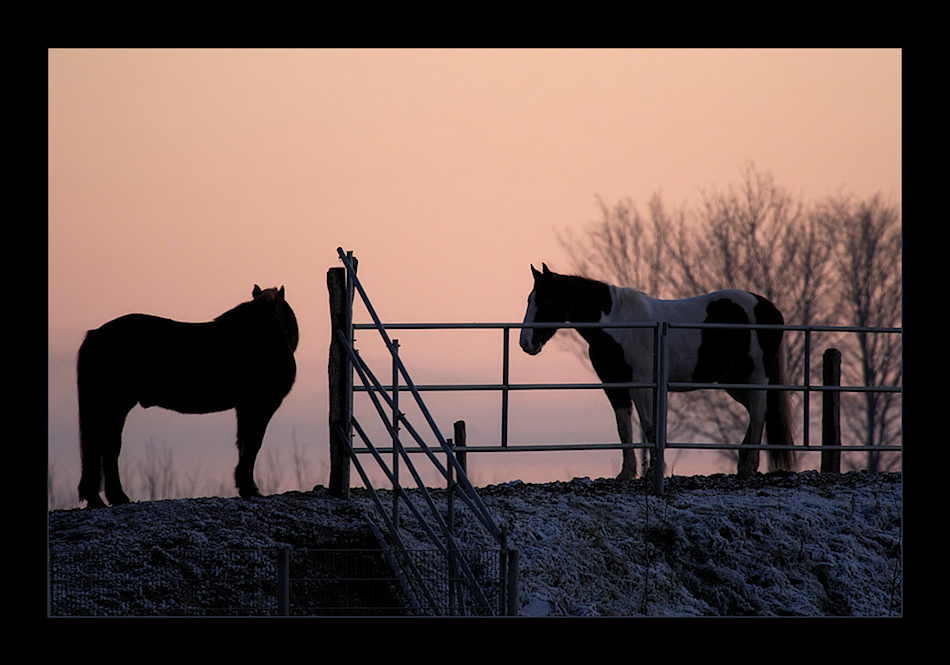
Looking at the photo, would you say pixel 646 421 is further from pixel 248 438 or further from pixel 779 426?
pixel 248 438

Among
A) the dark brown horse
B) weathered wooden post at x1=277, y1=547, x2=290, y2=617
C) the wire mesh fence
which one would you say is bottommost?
the wire mesh fence

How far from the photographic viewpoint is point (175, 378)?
30.3 feet

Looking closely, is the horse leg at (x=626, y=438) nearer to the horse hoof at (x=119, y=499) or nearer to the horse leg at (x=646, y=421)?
the horse leg at (x=646, y=421)

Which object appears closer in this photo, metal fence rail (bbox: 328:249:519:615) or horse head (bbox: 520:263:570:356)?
metal fence rail (bbox: 328:249:519:615)

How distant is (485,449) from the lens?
932cm

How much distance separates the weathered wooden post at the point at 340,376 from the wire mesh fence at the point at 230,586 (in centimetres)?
114

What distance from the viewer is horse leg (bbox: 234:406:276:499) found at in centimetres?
923

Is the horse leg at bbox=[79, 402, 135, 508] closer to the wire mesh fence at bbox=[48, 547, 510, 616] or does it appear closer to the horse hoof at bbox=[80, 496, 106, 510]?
the horse hoof at bbox=[80, 496, 106, 510]

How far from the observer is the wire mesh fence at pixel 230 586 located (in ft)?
24.7

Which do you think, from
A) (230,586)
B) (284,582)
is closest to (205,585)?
(230,586)

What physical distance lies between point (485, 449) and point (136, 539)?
9.04ft


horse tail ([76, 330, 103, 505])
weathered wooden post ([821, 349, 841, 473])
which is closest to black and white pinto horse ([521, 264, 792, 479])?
weathered wooden post ([821, 349, 841, 473])
